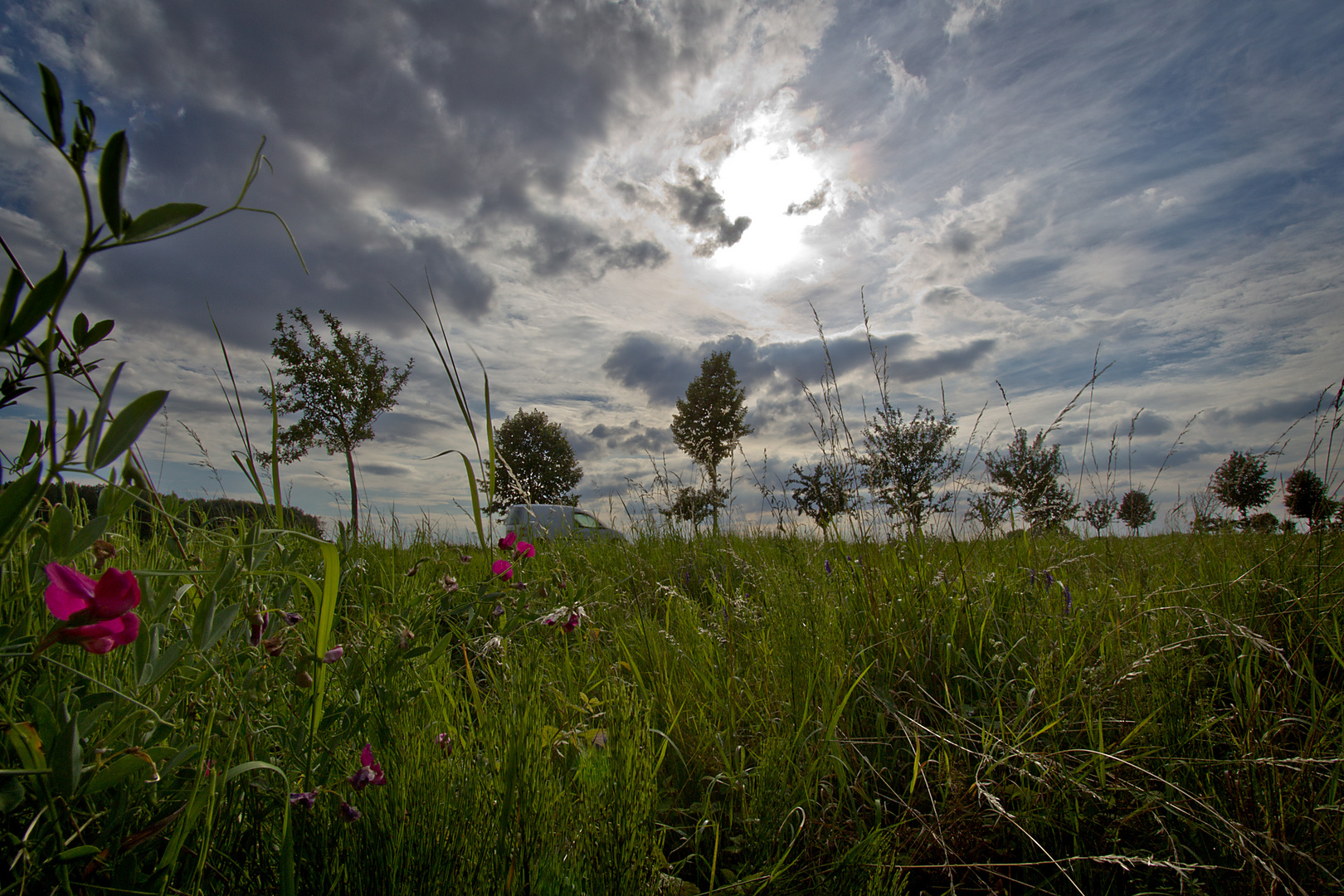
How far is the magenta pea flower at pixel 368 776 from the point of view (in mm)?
1028

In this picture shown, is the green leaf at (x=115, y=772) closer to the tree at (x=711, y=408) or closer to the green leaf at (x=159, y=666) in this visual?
the green leaf at (x=159, y=666)

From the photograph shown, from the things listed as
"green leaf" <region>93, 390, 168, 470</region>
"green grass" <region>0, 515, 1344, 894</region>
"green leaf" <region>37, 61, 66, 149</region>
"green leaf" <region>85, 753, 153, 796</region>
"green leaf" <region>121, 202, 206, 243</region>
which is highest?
"green leaf" <region>37, 61, 66, 149</region>

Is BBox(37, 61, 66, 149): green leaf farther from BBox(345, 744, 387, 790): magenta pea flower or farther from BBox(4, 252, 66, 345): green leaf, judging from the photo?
BBox(345, 744, 387, 790): magenta pea flower

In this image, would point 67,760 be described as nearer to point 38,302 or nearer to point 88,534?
point 88,534

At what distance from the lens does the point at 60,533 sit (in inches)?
32.2

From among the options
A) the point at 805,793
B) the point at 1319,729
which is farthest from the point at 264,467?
the point at 1319,729

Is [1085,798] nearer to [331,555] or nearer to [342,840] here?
[342,840]

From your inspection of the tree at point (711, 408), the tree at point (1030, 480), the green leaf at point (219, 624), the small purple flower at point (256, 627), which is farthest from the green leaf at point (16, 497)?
the tree at point (711, 408)

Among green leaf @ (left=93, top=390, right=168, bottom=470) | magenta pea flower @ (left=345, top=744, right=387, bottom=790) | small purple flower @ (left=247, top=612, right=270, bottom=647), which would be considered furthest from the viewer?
small purple flower @ (left=247, top=612, right=270, bottom=647)

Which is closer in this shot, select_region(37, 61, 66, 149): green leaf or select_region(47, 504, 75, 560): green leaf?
select_region(37, 61, 66, 149): green leaf

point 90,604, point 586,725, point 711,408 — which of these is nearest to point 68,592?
point 90,604

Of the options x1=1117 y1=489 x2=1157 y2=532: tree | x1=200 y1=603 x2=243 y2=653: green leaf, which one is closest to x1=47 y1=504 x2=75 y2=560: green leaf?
x1=200 y1=603 x2=243 y2=653: green leaf

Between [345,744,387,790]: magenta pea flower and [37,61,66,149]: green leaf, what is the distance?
3.27ft

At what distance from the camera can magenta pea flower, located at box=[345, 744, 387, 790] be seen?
1.03 metres
